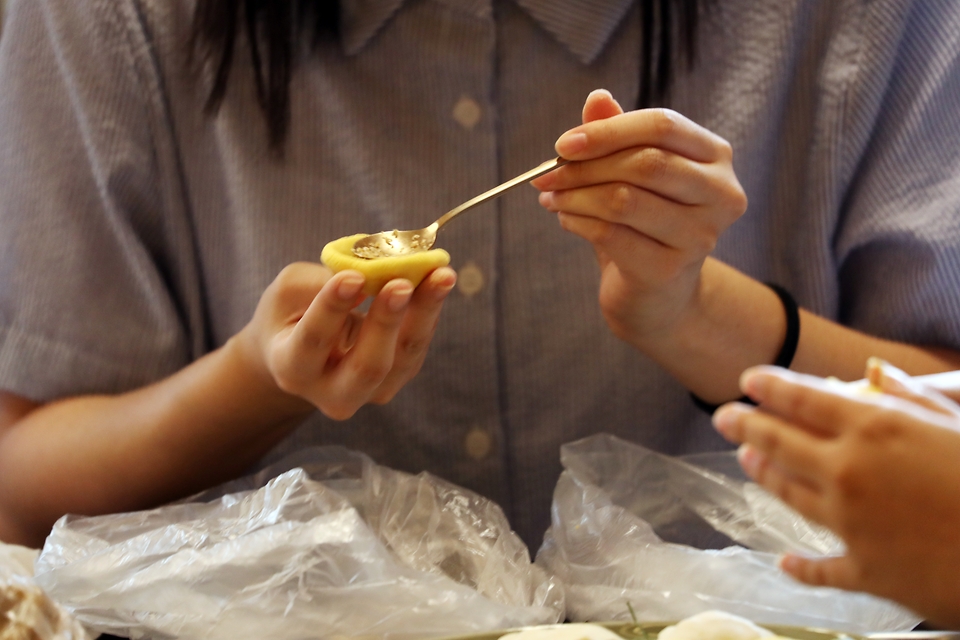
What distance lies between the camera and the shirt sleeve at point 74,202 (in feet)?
2.57

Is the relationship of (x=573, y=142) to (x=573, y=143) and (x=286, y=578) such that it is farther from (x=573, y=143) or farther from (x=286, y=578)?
(x=286, y=578)

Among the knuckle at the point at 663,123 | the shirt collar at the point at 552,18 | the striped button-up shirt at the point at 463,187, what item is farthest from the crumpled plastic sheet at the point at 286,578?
the shirt collar at the point at 552,18

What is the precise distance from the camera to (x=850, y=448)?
37cm

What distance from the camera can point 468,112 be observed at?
83 centimetres

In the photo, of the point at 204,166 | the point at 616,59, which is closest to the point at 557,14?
the point at 616,59

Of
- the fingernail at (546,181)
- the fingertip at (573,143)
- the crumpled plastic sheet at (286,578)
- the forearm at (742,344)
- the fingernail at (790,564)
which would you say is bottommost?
the crumpled plastic sheet at (286,578)

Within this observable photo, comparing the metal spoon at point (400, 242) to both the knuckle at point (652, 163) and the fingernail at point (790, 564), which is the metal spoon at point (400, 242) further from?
the fingernail at point (790, 564)

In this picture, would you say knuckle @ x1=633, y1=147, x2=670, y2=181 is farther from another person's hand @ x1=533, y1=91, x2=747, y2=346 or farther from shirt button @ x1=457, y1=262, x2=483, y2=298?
shirt button @ x1=457, y1=262, x2=483, y2=298

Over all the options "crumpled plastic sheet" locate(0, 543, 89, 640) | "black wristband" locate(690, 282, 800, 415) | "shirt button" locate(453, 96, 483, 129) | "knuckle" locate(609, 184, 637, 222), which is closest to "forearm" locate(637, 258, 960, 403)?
"black wristband" locate(690, 282, 800, 415)

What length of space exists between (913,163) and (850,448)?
559 millimetres

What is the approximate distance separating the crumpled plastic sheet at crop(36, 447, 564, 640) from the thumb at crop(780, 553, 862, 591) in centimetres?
21

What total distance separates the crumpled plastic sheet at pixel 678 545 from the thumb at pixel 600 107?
1.04 feet

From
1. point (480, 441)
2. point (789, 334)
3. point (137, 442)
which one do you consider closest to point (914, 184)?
point (789, 334)

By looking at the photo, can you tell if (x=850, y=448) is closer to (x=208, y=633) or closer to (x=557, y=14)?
(x=208, y=633)
